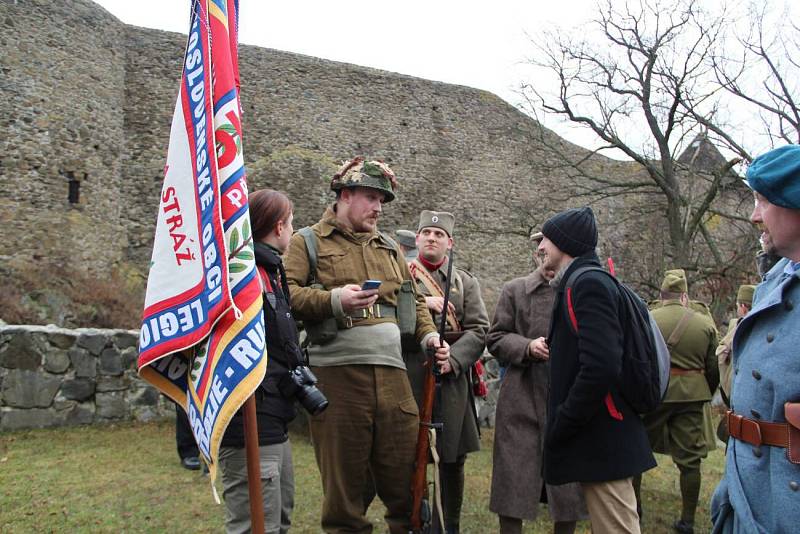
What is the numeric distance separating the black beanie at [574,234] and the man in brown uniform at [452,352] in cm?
112

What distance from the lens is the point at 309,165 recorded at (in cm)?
2044

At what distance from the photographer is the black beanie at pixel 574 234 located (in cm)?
310

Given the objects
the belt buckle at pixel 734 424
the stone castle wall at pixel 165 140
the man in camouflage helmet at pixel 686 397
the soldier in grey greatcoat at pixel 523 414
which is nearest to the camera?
the belt buckle at pixel 734 424

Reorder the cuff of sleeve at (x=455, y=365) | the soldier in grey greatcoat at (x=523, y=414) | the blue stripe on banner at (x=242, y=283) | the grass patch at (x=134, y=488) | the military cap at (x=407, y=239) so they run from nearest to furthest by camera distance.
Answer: the blue stripe on banner at (x=242, y=283)
the soldier in grey greatcoat at (x=523, y=414)
the cuff of sleeve at (x=455, y=365)
the grass patch at (x=134, y=488)
the military cap at (x=407, y=239)

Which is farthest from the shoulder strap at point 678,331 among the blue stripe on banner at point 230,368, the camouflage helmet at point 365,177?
the blue stripe on banner at point 230,368

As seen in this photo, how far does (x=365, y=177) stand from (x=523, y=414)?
1758 millimetres

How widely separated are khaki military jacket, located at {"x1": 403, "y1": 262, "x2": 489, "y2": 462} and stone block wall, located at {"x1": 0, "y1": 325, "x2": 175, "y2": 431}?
440cm

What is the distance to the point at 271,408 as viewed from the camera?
8.97ft

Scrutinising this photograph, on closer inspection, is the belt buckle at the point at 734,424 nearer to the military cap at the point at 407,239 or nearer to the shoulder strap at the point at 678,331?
the shoulder strap at the point at 678,331

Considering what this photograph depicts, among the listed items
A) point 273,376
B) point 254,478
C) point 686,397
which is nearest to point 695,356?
point 686,397

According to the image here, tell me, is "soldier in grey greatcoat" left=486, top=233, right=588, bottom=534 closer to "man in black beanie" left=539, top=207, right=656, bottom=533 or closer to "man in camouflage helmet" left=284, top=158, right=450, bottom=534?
"man in camouflage helmet" left=284, top=158, right=450, bottom=534

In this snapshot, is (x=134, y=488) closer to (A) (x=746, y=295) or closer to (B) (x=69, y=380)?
(B) (x=69, y=380)

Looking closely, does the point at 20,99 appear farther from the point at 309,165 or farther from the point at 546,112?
the point at 546,112

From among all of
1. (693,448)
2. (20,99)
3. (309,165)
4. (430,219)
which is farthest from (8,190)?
(693,448)
